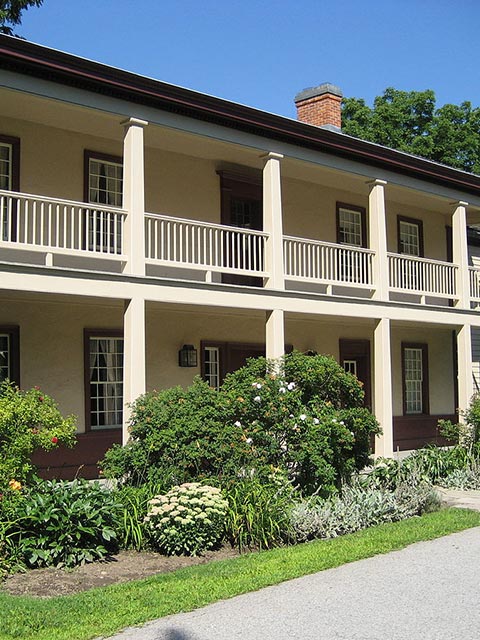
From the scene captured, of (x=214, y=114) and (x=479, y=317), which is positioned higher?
(x=214, y=114)

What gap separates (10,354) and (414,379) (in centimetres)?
1240

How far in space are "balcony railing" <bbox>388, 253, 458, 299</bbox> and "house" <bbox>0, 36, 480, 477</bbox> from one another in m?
0.07

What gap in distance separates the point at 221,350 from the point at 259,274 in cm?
322

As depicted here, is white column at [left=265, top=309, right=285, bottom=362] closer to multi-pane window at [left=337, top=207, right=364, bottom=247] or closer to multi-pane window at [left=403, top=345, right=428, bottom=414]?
multi-pane window at [left=337, top=207, right=364, bottom=247]

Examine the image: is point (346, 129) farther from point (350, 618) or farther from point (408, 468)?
point (350, 618)

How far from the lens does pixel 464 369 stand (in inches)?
767

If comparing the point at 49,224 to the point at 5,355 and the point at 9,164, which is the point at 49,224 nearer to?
the point at 9,164

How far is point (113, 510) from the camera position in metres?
9.39

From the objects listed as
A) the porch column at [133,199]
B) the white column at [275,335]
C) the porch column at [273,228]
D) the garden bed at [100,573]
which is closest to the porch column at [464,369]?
the white column at [275,335]

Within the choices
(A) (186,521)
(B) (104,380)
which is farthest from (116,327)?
(A) (186,521)

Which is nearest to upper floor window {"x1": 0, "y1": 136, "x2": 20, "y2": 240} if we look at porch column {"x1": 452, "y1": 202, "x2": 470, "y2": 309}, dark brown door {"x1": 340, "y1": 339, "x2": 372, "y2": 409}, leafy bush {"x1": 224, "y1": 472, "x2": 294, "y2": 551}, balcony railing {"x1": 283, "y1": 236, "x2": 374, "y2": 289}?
balcony railing {"x1": 283, "y1": 236, "x2": 374, "y2": 289}

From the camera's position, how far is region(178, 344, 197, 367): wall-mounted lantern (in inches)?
650

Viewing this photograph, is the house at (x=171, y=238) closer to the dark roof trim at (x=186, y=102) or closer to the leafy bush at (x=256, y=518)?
the dark roof trim at (x=186, y=102)

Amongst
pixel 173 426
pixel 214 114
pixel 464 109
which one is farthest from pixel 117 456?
pixel 464 109
